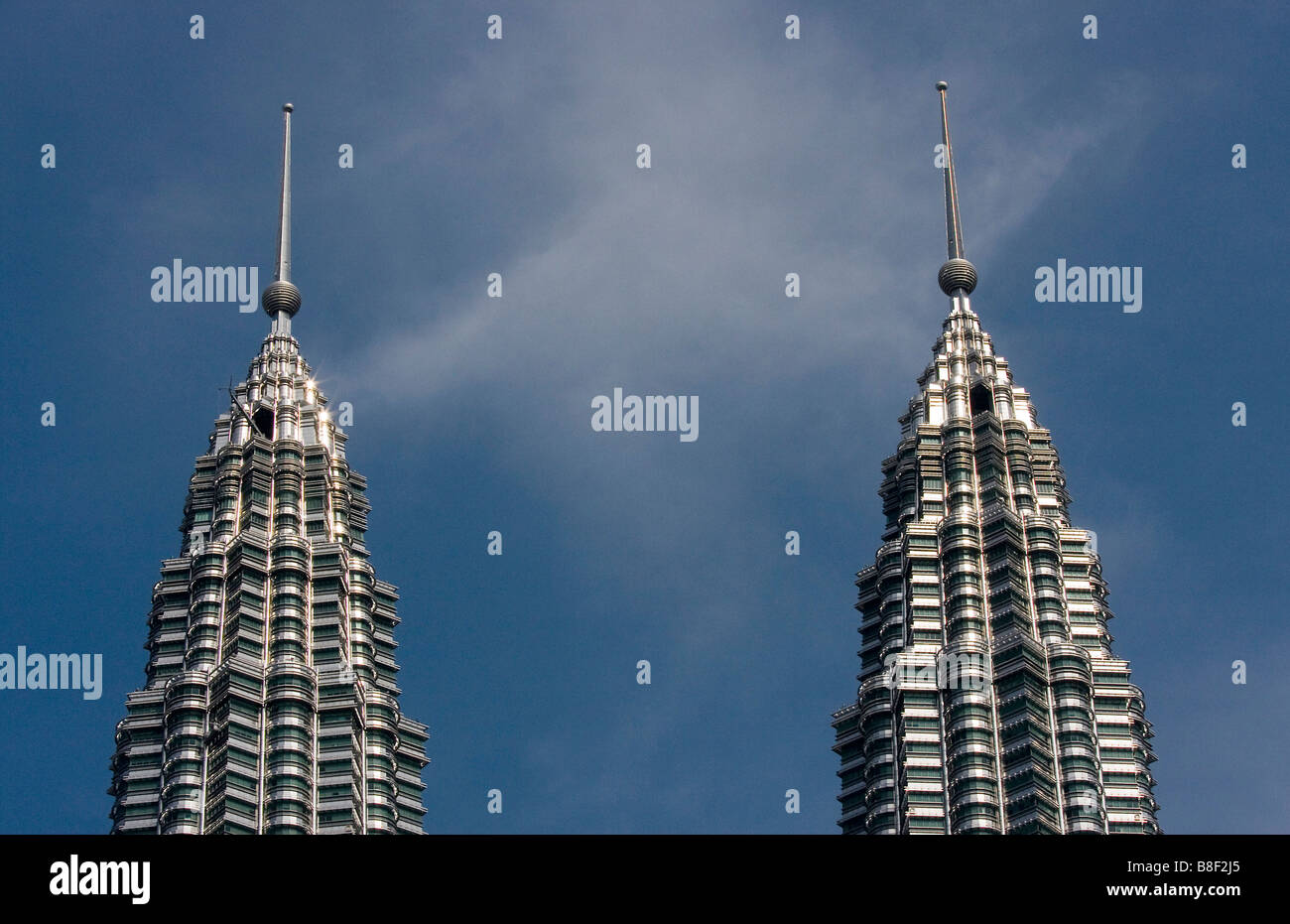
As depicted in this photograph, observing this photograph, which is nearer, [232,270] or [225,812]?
[232,270]

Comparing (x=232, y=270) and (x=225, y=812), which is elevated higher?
(x=232, y=270)
